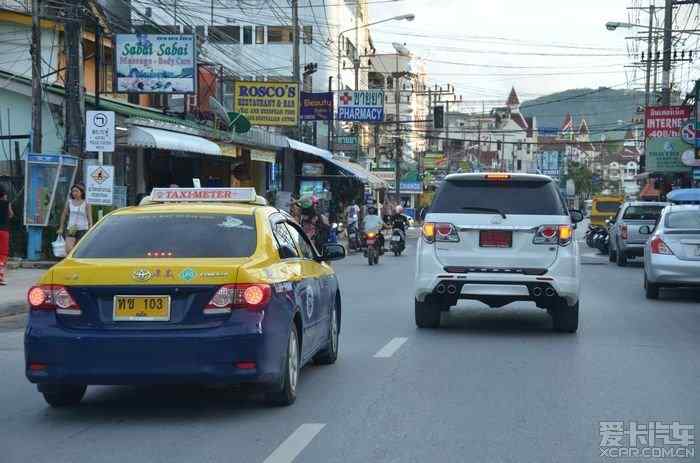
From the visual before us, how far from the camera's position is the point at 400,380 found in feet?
31.4

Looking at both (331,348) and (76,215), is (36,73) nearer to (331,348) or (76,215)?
(76,215)

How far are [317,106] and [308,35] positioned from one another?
21737 millimetres

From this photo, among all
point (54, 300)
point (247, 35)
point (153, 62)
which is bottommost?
point (54, 300)

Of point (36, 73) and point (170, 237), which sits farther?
point (36, 73)

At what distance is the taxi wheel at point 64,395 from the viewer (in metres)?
8.18

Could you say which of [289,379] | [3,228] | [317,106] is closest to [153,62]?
[3,228]

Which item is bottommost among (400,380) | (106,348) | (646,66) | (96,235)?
(400,380)

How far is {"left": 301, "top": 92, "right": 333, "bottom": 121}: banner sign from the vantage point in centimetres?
4081

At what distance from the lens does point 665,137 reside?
164 feet

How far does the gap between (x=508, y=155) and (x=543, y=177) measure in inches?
6265

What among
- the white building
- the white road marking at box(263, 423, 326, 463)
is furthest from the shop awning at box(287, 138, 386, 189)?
the white road marking at box(263, 423, 326, 463)

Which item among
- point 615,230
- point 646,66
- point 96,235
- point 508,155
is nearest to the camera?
point 96,235

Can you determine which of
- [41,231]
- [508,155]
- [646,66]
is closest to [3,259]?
[41,231]

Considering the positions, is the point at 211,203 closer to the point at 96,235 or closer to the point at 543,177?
the point at 96,235
